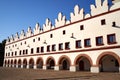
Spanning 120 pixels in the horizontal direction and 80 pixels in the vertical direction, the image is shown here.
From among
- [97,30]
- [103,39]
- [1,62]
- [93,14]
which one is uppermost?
[93,14]

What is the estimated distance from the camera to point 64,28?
31516mm

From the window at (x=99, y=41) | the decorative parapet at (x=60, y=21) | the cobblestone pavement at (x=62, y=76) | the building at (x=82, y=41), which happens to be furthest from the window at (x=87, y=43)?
the decorative parapet at (x=60, y=21)

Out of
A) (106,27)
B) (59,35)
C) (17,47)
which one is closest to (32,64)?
(17,47)

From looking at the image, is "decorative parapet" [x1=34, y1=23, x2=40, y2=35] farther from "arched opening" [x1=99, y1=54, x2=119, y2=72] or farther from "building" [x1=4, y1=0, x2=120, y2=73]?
"arched opening" [x1=99, y1=54, x2=119, y2=72]

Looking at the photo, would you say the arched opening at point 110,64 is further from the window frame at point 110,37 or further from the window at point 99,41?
the window frame at point 110,37

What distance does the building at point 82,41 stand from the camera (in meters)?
23.2

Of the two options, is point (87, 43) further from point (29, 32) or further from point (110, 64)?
point (29, 32)

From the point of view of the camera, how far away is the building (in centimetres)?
2319

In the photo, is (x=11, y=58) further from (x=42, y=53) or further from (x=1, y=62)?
(x=42, y=53)

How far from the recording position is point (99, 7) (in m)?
25.0

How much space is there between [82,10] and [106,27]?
632 cm

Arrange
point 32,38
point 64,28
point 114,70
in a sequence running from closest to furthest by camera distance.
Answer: point 114,70 < point 64,28 < point 32,38

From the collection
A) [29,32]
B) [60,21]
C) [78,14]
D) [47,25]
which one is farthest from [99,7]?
[29,32]

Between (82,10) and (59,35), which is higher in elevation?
(82,10)
